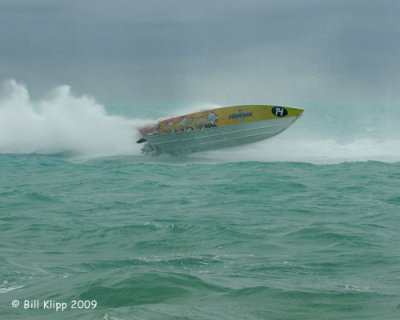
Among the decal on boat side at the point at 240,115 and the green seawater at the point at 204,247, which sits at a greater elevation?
the decal on boat side at the point at 240,115

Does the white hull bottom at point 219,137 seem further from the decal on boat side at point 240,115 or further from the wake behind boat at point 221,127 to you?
the decal on boat side at point 240,115

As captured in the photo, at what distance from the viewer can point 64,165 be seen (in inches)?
1102

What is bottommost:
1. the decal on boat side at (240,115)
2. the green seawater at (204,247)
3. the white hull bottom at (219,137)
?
the green seawater at (204,247)

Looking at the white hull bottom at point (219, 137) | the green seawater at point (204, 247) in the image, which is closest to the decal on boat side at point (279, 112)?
the white hull bottom at point (219, 137)

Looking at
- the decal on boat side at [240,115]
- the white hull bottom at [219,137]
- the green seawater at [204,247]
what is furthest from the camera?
the white hull bottom at [219,137]

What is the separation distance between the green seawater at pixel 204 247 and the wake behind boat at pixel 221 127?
779 centimetres

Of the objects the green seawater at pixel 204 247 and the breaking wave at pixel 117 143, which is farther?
the breaking wave at pixel 117 143

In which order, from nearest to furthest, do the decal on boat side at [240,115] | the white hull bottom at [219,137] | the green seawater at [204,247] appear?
the green seawater at [204,247]
the decal on boat side at [240,115]
the white hull bottom at [219,137]

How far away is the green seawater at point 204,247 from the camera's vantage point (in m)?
8.03

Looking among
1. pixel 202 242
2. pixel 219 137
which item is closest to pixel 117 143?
pixel 219 137

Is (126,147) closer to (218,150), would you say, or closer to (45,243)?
(218,150)

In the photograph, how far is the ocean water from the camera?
8047mm

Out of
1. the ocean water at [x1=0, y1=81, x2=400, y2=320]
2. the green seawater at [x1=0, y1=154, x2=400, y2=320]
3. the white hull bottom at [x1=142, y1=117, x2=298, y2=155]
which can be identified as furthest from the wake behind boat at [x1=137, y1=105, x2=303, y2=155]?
the green seawater at [x1=0, y1=154, x2=400, y2=320]

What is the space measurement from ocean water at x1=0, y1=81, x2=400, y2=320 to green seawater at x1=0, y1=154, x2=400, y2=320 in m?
0.04
